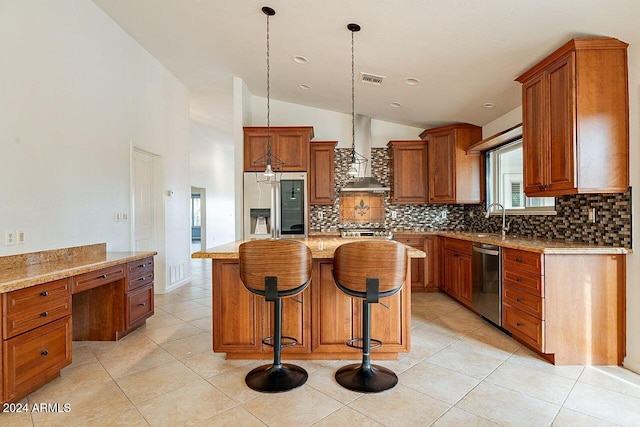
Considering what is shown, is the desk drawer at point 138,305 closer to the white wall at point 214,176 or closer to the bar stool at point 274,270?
the bar stool at point 274,270

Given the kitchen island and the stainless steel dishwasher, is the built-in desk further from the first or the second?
the stainless steel dishwasher

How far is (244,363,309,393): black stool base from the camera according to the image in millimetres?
2188

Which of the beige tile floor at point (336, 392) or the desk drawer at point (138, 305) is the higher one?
the desk drawer at point (138, 305)

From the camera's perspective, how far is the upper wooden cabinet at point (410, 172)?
204 inches

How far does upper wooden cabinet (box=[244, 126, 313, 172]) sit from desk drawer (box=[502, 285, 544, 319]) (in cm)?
291

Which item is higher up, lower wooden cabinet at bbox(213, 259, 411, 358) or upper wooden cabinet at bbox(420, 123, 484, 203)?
upper wooden cabinet at bbox(420, 123, 484, 203)

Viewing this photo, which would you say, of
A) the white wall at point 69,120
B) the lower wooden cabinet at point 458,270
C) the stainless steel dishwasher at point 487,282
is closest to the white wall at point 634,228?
the stainless steel dishwasher at point 487,282

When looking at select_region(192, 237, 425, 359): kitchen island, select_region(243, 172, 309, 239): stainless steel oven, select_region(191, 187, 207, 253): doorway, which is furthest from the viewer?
select_region(191, 187, 207, 253): doorway

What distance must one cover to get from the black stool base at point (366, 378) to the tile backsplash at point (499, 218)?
6.91 ft

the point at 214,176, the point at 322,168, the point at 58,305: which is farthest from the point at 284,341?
the point at 214,176

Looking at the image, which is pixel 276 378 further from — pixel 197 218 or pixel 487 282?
pixel 197 218

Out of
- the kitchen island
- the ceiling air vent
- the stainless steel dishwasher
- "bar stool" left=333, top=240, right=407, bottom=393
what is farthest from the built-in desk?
the stainless steel dishwasher

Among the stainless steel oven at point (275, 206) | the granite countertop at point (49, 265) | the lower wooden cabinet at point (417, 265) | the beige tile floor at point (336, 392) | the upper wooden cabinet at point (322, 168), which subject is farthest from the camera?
the upper wooden cabinet at point (322, 168)

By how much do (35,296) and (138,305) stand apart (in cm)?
127
